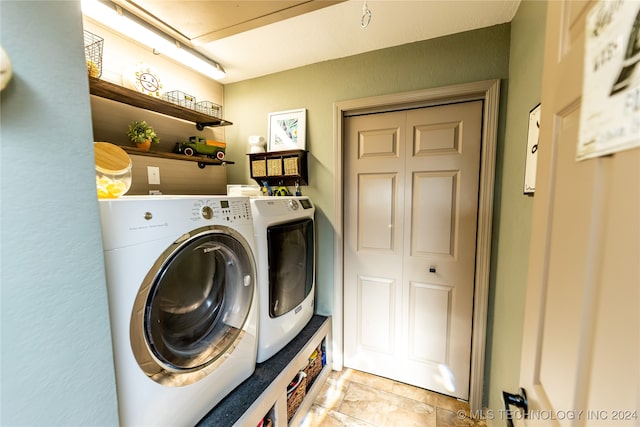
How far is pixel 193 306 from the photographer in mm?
1137

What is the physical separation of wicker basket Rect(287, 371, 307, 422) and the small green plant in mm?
1782

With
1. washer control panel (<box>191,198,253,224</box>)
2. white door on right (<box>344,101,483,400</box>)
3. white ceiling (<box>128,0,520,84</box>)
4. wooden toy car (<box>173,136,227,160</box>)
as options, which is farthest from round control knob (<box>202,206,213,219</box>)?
white door on right (<box>344,101,483,400</box>)

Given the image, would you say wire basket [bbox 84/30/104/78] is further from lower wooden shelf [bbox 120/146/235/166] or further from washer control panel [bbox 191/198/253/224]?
washer control panel [bbox 191/198/253/224]

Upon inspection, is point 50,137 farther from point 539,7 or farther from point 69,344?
point 539,7

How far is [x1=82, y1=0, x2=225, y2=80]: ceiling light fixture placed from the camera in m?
1.17

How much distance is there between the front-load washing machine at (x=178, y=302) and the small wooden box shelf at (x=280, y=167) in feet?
2.42

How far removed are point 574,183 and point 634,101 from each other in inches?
7.2

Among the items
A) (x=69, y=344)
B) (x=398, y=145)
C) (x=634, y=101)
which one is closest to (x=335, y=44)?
(x=398, y=145)

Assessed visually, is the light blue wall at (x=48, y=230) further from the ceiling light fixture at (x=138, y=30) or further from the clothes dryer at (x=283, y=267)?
the ceiling light fixture at (x=138, y=30)

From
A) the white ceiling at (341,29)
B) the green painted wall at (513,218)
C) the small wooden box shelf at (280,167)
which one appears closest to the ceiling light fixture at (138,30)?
the white ceiling at (341,29)

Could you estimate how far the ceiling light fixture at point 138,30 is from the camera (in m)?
1.17

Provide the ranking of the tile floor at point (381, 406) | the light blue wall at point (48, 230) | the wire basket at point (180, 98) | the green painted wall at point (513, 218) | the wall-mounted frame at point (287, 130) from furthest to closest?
the wall-mounted frame at point (287, 130) → the wire basket at point (180, 98) → the tile floor at point (381, 406) → the green painted wall at point (513, 218) → the light blue wall at point (48, 230)

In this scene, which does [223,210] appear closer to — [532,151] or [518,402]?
[518,402]

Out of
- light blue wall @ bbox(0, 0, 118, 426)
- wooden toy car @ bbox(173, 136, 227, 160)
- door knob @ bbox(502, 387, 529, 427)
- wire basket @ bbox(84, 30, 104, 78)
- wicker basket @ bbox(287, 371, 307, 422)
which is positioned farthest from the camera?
wooden toy car @ bbox(173, 136, 227, 160)
